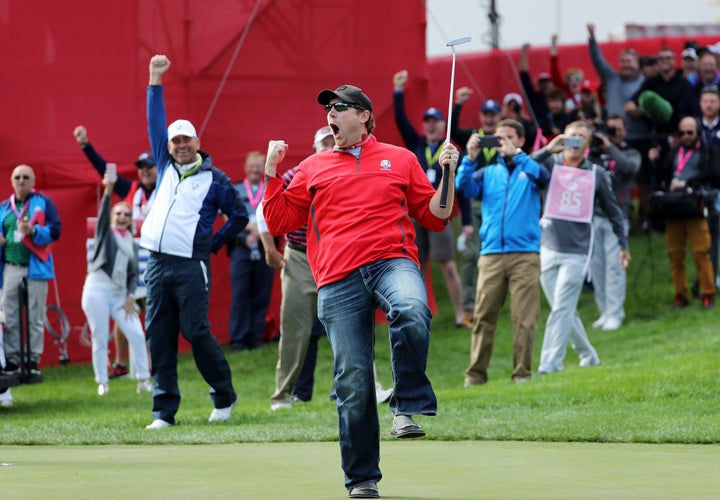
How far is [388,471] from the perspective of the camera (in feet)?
25.1

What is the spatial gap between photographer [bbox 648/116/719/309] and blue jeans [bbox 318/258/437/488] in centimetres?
1035

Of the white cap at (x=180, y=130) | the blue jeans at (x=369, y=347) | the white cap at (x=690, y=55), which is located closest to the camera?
the blue jeans at (x=369, y=347)

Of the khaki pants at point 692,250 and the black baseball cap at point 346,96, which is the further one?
the khaki pants at point 692,250

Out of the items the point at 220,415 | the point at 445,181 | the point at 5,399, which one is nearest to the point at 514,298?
the point at 220,415

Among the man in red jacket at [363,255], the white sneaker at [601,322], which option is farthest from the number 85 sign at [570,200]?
the man in red jacket at [363,255]

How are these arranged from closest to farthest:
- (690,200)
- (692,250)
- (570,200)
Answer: (570,200) → (690,200) → (692,250)

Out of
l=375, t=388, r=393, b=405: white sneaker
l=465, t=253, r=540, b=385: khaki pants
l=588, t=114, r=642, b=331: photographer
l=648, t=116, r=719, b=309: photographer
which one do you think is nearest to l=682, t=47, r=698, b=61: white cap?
l=588, t=114, r=642, b=331: photographer

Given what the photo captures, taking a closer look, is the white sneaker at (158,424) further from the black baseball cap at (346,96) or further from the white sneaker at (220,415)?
the black baseball cap at (346,96)

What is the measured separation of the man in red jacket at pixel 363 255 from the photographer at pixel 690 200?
32.8ft

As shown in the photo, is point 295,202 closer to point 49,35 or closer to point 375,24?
point 49,35

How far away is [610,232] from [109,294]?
5.81 meters

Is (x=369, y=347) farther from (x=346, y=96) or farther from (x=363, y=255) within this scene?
(x=346, y=96)

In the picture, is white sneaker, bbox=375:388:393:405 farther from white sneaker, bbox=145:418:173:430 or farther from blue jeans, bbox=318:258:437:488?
blue jeans, bbox=318:258:437:488

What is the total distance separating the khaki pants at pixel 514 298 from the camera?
1297 centimetres
